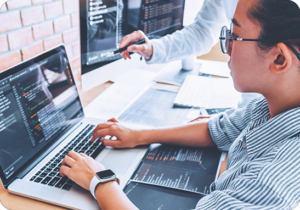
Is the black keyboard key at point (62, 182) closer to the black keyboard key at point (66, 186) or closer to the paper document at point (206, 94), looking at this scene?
the black keyboard key at point (66, 186)

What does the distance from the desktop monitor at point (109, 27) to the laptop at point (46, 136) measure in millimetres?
110

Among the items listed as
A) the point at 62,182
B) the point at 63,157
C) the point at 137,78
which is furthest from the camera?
the point at 137,78

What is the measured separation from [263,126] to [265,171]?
0.53 feet

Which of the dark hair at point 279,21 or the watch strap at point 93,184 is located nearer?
the dark hair at point 279,21

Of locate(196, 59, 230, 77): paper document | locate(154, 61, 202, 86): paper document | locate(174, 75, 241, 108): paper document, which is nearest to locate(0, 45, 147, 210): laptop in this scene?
locate(174, 75, 241, 108): paper document

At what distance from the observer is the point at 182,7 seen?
1.51 metres

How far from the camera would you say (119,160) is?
816 millimetres

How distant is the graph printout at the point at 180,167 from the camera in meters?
0.72

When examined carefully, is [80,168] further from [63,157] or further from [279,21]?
[279,21]

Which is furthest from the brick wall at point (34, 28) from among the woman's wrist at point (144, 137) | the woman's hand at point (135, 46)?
the woman's wrist at point (144, 137)

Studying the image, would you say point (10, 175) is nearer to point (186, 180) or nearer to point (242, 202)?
point (186, 180)

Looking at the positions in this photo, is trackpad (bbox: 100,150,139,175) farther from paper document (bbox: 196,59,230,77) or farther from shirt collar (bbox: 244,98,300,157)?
paper document (bbox: 196,59,230,77)

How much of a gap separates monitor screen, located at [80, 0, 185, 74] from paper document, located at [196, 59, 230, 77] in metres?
0.36

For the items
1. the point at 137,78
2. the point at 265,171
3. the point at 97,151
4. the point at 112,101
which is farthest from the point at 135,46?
the point at 265,171
